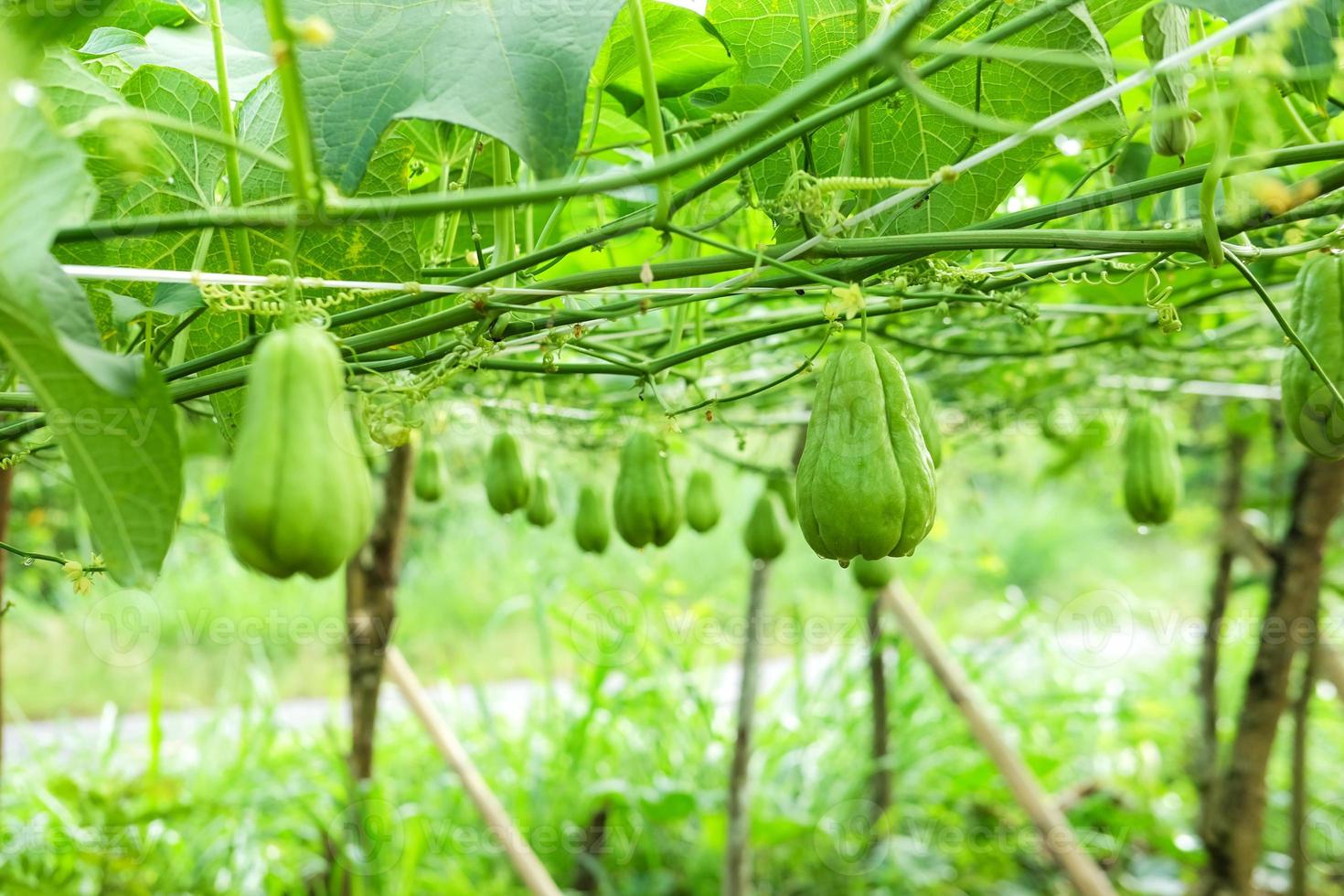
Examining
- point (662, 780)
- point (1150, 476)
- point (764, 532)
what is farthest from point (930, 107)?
point (662, 780)

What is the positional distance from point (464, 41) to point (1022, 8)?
1.03 feet

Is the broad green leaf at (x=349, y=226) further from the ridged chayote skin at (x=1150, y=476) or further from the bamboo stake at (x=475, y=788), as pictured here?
the bamboo stake at (x=475, y=788)

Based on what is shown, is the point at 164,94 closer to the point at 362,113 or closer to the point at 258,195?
the point at 258,195

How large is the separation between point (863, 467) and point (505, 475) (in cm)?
65

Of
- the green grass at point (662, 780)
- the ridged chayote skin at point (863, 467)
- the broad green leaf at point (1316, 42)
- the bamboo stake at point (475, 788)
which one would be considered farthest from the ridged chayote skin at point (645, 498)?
the green grass at point (662, 780)

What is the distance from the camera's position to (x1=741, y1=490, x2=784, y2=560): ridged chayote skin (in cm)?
129

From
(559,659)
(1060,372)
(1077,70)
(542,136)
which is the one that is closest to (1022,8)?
(1077,70)

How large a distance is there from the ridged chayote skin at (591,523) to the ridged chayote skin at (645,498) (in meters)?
0.22

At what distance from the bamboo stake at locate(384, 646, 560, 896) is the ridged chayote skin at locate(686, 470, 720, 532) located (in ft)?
2.51

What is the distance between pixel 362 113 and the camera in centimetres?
50

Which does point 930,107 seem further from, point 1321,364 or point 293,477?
point 293,477

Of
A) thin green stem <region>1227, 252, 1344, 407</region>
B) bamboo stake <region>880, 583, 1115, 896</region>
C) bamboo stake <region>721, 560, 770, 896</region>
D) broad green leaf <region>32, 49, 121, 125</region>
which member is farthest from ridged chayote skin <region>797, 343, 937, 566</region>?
bamboo stake <region>880, 583, 1115, 896</region>

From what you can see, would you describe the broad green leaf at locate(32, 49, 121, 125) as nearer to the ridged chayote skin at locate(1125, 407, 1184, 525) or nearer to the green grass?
the ridged chayote skin at locate(1125, 407, 1184, 525)

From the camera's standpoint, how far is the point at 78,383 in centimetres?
41
